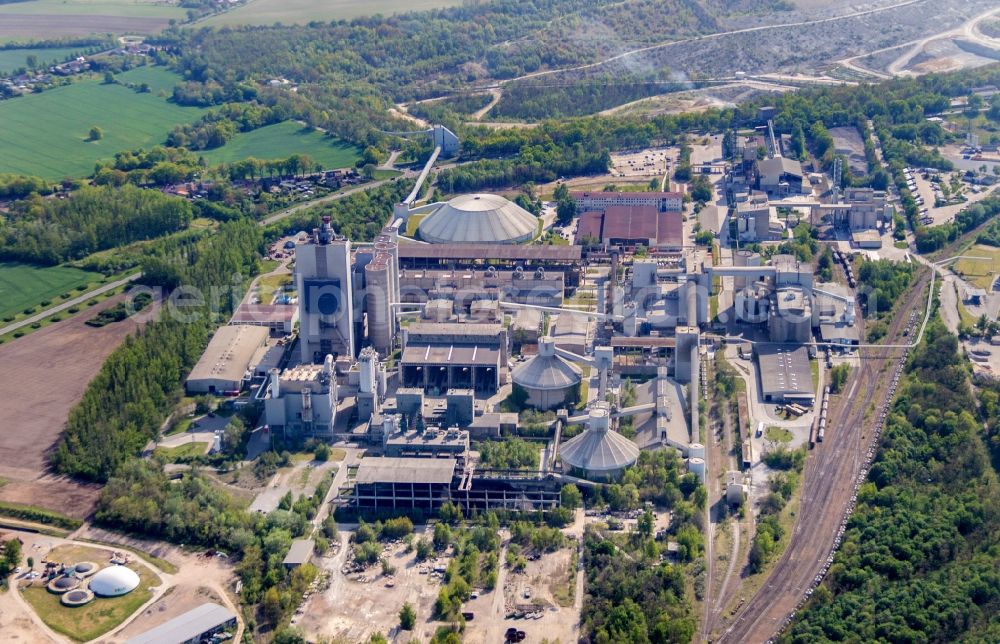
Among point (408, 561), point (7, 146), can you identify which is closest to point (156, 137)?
point (7, 146)

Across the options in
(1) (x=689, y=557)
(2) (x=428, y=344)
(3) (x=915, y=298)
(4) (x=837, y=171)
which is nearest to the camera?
(1) (x=689, y=557)

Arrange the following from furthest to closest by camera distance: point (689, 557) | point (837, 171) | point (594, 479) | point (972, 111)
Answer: point (972, 111) → point (837, 171) → point (594, 479) → point (689, 557)

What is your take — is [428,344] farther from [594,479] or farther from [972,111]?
[972,111]

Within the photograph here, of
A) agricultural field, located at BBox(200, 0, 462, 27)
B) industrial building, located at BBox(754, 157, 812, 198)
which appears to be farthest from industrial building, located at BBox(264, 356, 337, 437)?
agricultural field, located at BBox(200, 0, 462, 27)

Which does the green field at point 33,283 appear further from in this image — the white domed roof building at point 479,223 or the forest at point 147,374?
the white domed roof building at point 479,223

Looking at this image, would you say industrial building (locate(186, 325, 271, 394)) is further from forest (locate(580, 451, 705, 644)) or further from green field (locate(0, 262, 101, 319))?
forest (locate(580, 451, 705, 644))

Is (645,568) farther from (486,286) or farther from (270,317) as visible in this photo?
(486,286)
